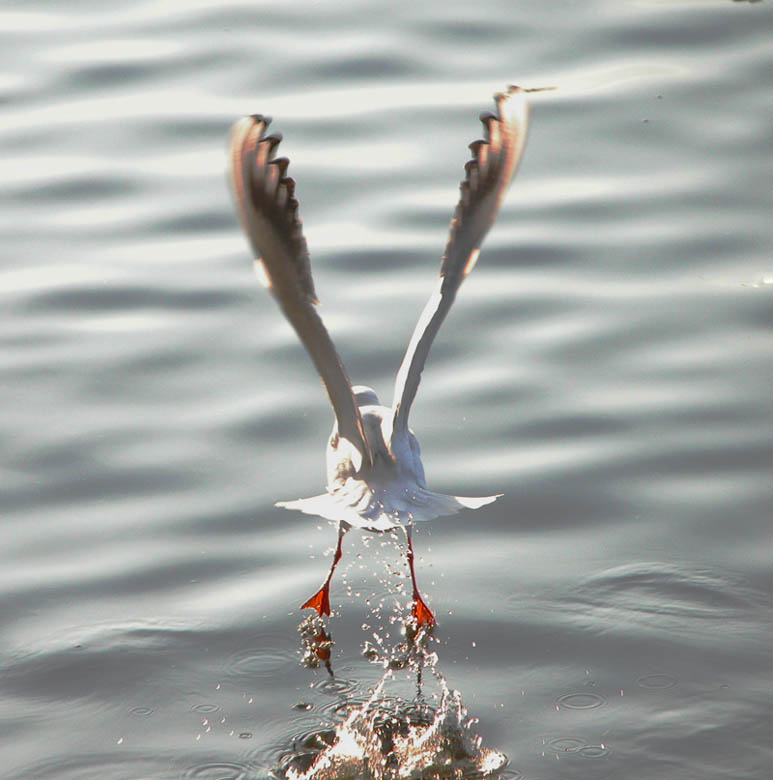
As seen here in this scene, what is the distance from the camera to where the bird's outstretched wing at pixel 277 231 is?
5535 mm

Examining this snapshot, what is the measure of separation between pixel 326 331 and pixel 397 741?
65.1 inches

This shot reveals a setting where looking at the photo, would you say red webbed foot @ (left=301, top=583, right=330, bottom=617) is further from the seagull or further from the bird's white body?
the bird's white body

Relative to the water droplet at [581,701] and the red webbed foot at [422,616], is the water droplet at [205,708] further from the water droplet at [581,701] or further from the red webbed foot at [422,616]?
the water droplet at [581,701]

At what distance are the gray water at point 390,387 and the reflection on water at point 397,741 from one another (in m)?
0.07

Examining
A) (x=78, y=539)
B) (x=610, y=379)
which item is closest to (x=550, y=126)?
(x=610, y=379)

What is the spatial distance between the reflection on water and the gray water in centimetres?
7

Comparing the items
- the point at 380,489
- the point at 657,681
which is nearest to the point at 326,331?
the point at 380,489

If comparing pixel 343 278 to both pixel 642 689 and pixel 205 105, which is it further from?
pixel 642 689

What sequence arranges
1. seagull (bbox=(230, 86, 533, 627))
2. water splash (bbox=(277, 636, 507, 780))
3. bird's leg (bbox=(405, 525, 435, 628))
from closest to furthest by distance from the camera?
seagull (bbox=(230, 86, 533, 627))
water splash (bbox=(277, 636, 507, 780))
bird's leg (bbox=(405, 525, 435, 628))

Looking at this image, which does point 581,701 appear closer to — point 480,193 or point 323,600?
point 323,600

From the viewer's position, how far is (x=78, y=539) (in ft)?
24.9

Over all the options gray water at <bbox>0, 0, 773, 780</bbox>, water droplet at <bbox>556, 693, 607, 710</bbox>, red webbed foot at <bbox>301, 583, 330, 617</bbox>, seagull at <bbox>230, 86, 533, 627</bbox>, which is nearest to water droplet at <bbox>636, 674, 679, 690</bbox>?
gray water at <bbox>0, 0, 773, 780</bbox>

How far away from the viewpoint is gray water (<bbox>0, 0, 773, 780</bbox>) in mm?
6449

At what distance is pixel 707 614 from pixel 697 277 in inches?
133
